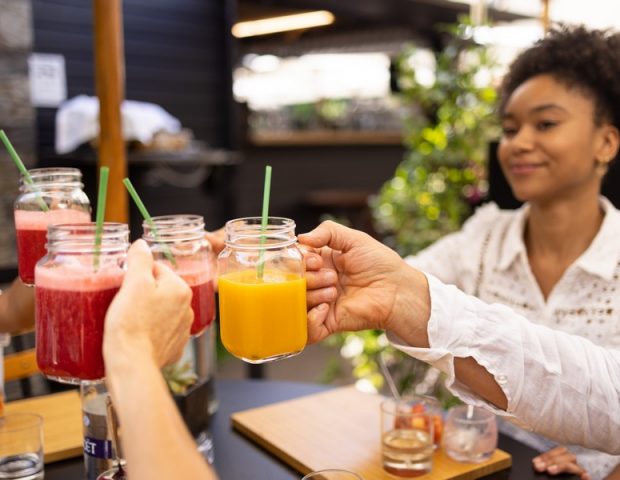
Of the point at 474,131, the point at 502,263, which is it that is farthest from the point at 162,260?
the point at 474,131

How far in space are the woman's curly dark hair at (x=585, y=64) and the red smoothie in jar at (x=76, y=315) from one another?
1.49 meters

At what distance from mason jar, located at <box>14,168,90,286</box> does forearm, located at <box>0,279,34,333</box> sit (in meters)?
0.22

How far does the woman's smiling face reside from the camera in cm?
193

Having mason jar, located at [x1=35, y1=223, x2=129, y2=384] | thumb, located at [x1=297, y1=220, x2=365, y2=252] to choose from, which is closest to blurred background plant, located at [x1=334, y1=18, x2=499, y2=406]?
thumb, located at [x1=297, y1=220, x2=365, y2=252]

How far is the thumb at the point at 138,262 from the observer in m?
1.01

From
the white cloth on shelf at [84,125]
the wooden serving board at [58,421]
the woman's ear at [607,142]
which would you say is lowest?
the wooden serving board at [58,421]

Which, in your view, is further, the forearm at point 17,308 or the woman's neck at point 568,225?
the woman's neck at point 568,225

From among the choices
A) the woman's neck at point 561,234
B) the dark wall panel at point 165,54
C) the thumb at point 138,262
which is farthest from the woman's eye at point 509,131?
the dark wall panel at point 165,54

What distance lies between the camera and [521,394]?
138 cm

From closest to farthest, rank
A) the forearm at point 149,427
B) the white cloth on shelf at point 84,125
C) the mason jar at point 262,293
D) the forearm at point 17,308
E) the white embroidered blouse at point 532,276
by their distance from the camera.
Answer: the forearm at point 149,427 → the mason jar at point 262,293 → the forearm at point 17,308 → the white embroidered blouse at point 532,276 → the white cloth on shelf at point 84,125

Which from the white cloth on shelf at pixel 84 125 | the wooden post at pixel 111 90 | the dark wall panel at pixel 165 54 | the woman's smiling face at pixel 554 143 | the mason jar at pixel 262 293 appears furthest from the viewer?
the dark wall panel at pixel 165 54

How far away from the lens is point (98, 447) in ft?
4.13

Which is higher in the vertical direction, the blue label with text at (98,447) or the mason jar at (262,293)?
the mason jar at (262,293)

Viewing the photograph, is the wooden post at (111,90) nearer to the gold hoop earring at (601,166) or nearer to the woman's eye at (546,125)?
the woman's eye at (546,125)
